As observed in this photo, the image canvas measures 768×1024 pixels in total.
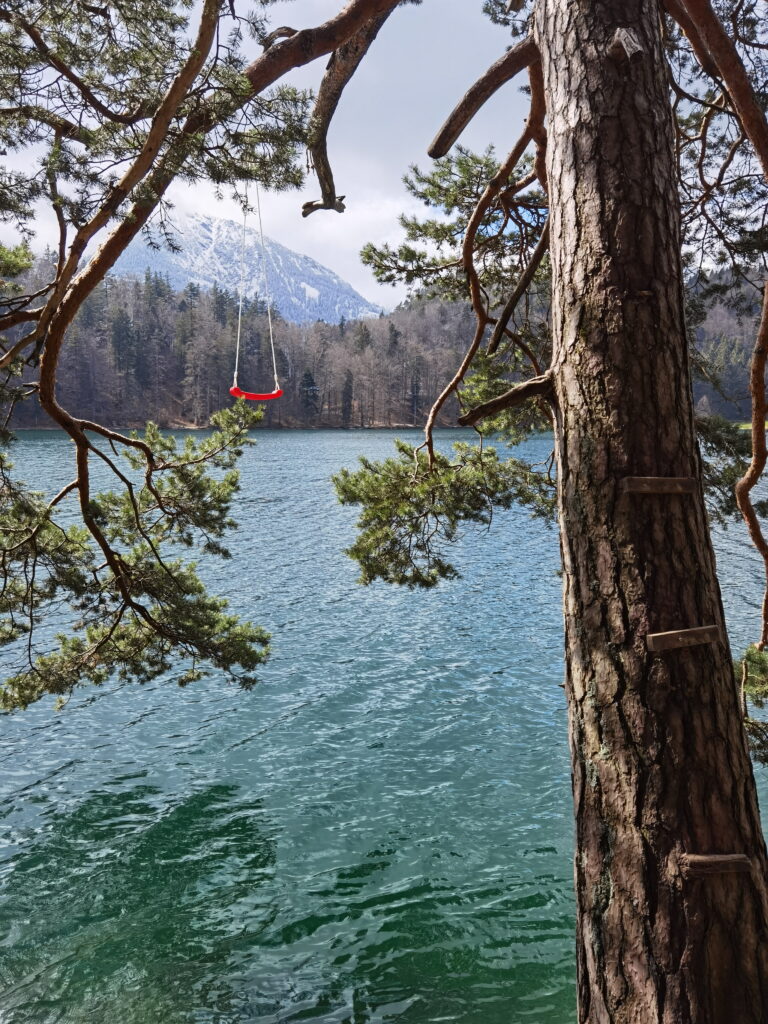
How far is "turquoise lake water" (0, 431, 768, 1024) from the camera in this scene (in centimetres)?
411

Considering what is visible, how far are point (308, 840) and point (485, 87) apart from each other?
518 cm

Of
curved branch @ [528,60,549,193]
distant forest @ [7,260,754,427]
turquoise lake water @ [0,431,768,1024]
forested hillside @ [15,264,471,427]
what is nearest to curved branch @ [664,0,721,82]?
curved branch @ [528,60,549,193]

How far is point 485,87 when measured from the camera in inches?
108

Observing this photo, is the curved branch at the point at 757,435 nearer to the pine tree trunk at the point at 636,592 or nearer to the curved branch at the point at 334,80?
the pine tree trunk at the point at 636,592

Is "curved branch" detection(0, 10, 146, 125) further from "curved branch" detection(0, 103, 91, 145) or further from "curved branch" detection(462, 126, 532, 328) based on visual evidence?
"curved branch" detection(462, 126, 532, 328)

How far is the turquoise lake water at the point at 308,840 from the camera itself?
162 inches

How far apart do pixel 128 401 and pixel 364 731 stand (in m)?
54.9

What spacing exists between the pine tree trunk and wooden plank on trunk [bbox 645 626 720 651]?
0.02 m

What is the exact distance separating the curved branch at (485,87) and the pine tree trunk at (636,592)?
27cm

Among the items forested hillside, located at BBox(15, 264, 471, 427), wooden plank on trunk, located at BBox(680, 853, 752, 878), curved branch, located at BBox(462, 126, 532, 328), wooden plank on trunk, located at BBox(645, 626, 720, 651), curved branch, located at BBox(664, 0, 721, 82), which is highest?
forested hillside, located at BBox(15, 264, 471, 427)

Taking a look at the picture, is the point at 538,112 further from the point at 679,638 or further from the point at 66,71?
the point at 679,638

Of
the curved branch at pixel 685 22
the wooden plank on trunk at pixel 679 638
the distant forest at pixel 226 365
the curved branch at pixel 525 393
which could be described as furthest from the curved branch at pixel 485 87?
the distant forest at pixel 226 365

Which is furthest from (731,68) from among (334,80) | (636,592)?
(334,80)

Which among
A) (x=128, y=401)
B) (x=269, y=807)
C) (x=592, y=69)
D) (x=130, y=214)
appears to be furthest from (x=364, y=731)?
(x=128, y=401)
